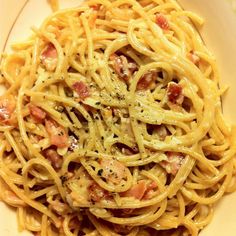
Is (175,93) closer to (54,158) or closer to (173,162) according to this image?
(173,162)

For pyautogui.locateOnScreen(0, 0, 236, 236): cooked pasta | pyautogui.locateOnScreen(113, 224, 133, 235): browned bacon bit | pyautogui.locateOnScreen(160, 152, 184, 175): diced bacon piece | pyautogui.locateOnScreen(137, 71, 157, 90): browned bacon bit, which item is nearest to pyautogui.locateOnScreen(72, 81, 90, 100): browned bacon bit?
pyautogui.locateOnScreen(0, 0, 236, 236): cooked pasta

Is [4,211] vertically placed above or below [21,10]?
below

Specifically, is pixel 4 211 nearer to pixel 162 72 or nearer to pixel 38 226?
pixel 38 226

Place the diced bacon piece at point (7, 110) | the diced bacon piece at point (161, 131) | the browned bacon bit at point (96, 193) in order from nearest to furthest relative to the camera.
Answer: the browned bacon bit at point (96, 193) < the diced bacon piece at point (161, 131) < the diced bacon piece at point (7, 110)

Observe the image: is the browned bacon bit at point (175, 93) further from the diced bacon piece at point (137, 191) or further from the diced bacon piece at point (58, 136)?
the diced bacon piece at point (58, 136)

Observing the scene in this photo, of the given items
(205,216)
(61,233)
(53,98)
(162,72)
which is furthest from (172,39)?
(61,233)

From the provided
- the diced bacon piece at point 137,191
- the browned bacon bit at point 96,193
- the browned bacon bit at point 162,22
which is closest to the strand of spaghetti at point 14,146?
the browned bacon bit at point 96,193

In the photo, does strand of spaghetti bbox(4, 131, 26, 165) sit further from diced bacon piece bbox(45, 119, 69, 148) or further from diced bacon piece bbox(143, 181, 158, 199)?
diced bacon piece bbox(143, 181, 158, 199)
